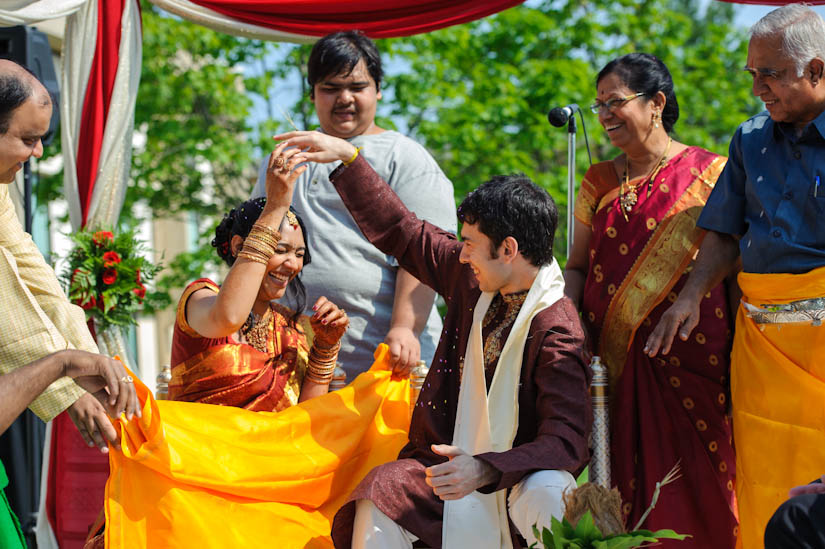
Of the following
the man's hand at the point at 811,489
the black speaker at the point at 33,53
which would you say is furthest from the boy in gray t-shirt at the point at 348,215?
the black speaker at the point at 33,53

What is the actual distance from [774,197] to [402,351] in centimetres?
138

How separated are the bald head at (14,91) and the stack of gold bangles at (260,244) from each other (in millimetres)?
731

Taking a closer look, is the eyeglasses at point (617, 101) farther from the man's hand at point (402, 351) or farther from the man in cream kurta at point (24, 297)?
the man in cream kurta at point (24, 297)

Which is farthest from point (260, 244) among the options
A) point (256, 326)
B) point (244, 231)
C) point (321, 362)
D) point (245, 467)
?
point (245, 467)

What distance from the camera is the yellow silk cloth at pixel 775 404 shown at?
3.00m

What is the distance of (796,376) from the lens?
3.04 metres

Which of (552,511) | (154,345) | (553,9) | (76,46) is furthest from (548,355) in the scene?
(154,345)

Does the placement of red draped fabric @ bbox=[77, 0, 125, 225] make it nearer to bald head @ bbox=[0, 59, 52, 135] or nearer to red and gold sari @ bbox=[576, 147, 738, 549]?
bald head @ bbox=[0, 59, 52, 135]

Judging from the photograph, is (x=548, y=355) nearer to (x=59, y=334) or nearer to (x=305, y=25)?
(x=59, y=334)

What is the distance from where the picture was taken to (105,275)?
175 inches

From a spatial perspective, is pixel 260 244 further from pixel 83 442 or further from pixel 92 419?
pixel 83 442

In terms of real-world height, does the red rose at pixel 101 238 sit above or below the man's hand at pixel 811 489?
above

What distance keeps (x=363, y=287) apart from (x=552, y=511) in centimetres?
143

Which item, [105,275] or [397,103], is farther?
[397,103]
